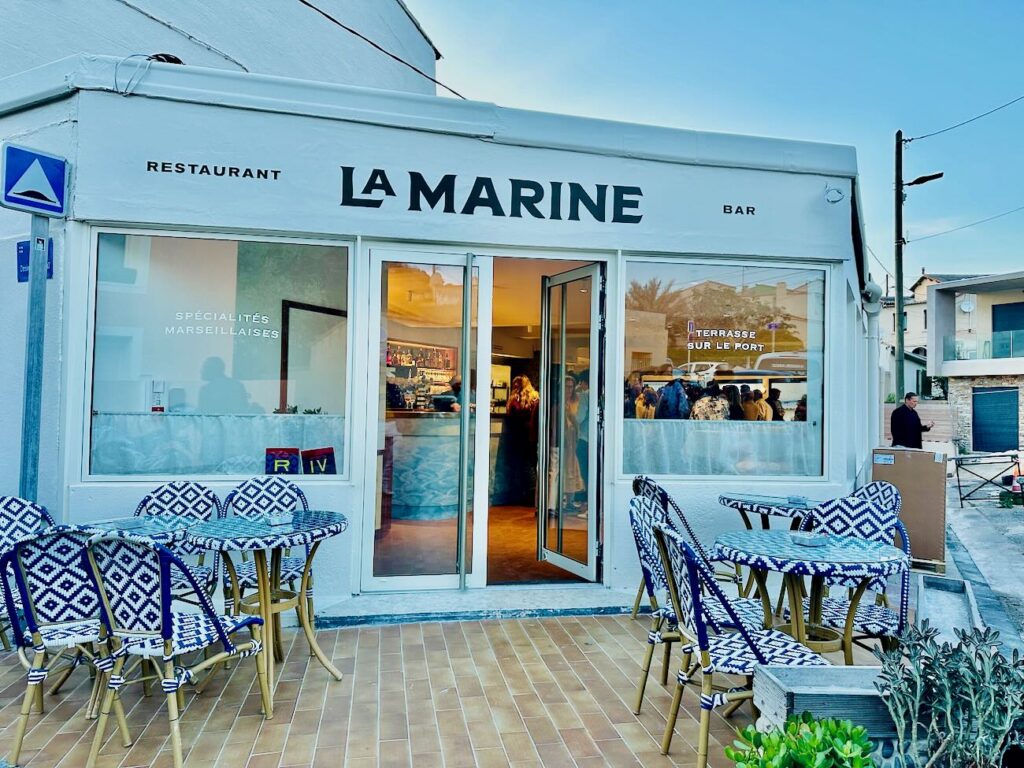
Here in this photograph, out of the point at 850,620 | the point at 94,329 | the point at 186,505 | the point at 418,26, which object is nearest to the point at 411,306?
the point at 186,505

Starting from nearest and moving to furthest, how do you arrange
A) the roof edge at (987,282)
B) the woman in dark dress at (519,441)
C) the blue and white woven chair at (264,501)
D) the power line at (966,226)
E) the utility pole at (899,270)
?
the blue and white woven chair at (264,501) → the woman in dark dress at (519,441) → the utility pole at (899,270) → the power line at (966,226) → the roof edge at (987,282)

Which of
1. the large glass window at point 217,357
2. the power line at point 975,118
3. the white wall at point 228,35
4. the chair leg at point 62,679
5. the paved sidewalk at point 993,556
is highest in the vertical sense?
the power line at point 975,118

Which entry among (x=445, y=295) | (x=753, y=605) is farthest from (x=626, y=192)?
(x=753, y=605)

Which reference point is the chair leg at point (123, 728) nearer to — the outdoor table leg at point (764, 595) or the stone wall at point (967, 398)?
the outdoor table leg at point (764, 595)

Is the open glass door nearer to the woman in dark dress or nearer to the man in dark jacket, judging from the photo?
the woman in dark dress

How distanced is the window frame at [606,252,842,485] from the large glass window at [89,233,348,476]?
6.23ft

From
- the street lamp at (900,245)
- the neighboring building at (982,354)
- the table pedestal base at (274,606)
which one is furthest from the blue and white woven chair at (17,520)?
the neighboring building at (982,354)

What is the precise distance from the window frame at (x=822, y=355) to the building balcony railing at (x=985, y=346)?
2089 centimetres

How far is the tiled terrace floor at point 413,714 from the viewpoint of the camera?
2697 mm

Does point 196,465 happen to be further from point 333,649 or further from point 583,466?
point 583,466

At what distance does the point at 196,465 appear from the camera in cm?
451

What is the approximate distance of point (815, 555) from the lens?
3006mm

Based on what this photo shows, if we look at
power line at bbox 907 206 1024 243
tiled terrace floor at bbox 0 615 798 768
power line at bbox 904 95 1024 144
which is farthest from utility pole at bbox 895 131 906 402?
tiled terrace floor at bbox 0 615 798 768

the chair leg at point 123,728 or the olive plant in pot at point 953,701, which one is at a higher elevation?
the olive plant in pot at point 953,701
